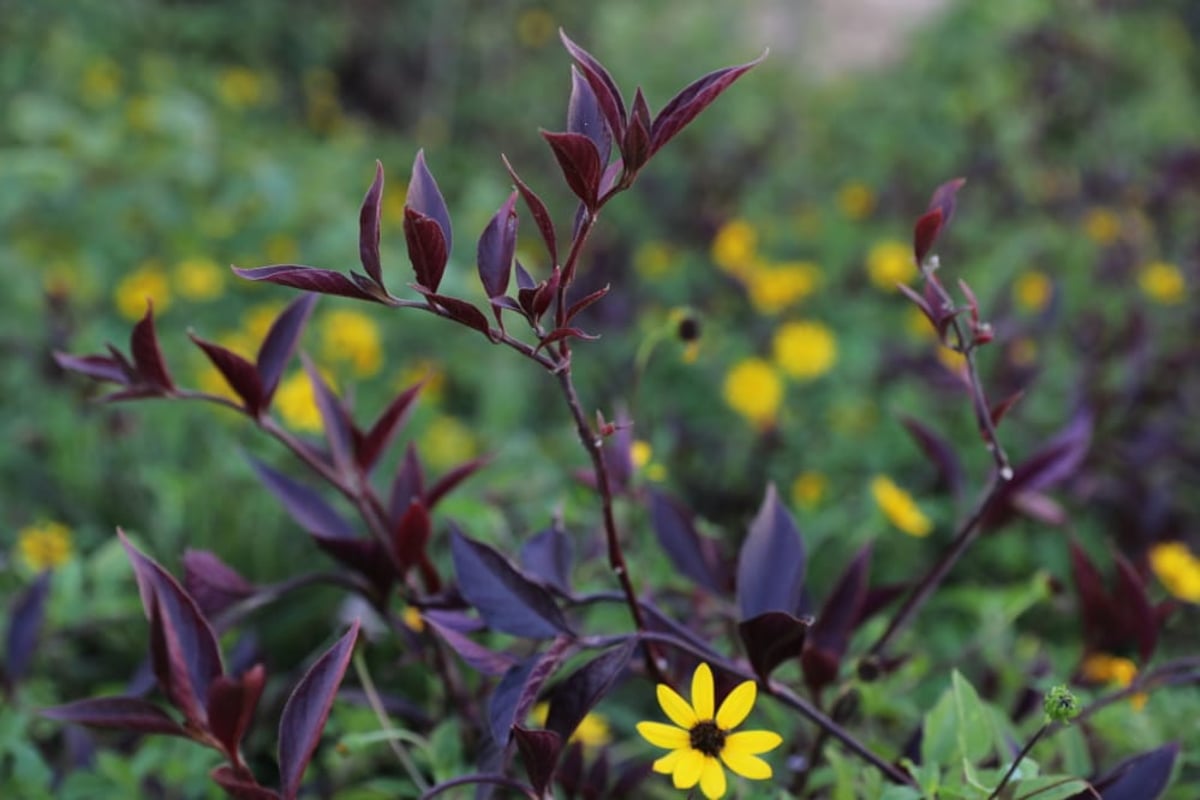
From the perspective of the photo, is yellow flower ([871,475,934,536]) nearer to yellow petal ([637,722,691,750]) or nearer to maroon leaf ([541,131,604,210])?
yellow petal ([637,722,691,750])

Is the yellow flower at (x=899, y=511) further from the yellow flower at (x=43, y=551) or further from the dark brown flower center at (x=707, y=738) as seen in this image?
the yellow flower at (x=43, y=551)

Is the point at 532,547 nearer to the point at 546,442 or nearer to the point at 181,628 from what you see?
the point at 181,628

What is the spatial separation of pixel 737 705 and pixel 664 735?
0.05 m

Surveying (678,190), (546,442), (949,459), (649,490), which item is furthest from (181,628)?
(678,190)

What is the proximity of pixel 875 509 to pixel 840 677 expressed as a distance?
70cm

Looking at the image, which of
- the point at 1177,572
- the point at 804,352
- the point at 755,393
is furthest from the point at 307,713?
the point at 804,352

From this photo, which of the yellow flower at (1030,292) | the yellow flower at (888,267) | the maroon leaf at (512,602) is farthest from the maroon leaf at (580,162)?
the yellow flower at (1030,292)

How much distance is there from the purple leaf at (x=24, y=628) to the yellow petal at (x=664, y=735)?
74 centimetres

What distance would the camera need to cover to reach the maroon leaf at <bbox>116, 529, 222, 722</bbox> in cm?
74

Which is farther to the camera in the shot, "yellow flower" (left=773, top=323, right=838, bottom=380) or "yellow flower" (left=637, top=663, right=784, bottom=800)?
"yellow flower" (left=773, top=323, right=838, bottom=380)

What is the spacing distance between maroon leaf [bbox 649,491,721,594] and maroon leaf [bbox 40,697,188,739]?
0.43m

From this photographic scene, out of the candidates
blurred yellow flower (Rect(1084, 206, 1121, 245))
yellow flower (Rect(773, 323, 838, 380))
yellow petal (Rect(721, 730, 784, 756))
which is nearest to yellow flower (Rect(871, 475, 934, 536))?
yellow flower (Rect(773, 323, 838, 380))

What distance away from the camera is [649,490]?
1.06 meters

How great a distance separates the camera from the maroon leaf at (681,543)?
1.00m
